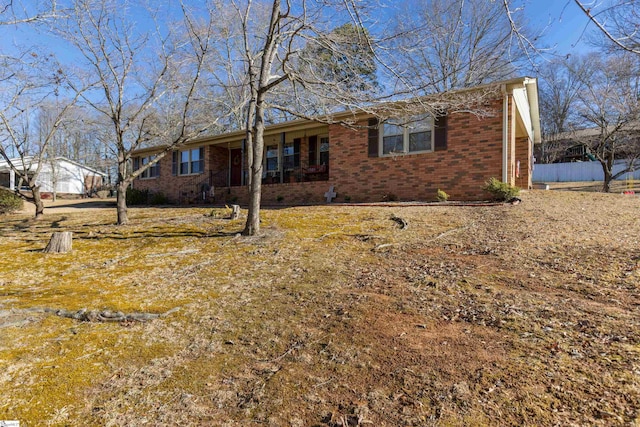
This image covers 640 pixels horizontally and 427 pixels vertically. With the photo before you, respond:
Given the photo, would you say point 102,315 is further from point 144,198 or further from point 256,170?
point 144,198

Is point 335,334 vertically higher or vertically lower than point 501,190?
lower

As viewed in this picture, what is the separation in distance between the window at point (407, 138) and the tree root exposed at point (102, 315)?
29.2 feet

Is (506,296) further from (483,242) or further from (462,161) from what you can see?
(462,161)

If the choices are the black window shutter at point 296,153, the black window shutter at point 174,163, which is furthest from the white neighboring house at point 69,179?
the black window shutter at point 296,153

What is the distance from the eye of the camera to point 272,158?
53.4 ft

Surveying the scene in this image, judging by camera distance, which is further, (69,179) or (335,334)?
(69,179)

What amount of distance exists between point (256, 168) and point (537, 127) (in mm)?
16143

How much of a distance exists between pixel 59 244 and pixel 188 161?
40.6ft

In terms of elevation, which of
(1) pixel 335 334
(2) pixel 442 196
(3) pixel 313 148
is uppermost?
(3) pixel 313 148

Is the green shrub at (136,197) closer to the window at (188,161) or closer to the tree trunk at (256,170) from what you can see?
the window at (188,161)

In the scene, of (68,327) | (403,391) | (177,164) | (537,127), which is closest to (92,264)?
(68,327)

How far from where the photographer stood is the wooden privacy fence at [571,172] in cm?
2612

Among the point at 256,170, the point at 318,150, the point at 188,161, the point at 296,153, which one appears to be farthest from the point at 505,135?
the point at 188,161

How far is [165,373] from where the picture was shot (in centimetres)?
220
